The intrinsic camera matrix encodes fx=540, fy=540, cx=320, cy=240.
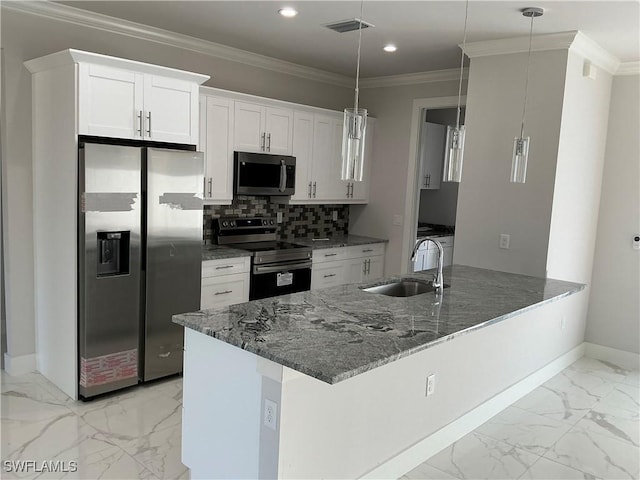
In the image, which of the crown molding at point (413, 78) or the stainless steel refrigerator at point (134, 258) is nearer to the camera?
the stainless steel refrigerator at point (134, 258)

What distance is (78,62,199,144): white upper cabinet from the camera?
3.38 m

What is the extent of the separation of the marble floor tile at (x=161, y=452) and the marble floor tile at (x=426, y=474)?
1196 millimetres

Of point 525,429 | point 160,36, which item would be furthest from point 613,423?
point 160,36

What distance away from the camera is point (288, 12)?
3.61m

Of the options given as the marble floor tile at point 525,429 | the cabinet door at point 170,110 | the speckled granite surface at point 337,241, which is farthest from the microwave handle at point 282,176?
the marble floor tile at point 525,429

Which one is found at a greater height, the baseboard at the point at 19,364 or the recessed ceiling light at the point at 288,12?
the recessed ceiling light at the point at 288,12

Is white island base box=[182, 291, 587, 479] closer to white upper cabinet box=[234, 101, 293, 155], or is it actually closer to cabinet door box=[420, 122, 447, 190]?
white upper cabinet box=[234, 101, 293, 155]

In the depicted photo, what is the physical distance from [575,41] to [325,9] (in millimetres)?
1843

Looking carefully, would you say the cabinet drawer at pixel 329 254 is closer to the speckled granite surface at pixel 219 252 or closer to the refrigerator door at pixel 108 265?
the speckled granite surface at pixel 219 252

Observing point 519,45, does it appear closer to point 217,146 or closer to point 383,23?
point 383,23

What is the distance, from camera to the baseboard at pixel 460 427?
9.22 feet

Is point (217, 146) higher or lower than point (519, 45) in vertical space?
lower

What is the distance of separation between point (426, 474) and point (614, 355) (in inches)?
115

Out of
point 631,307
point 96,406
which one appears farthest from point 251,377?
point 631,307
